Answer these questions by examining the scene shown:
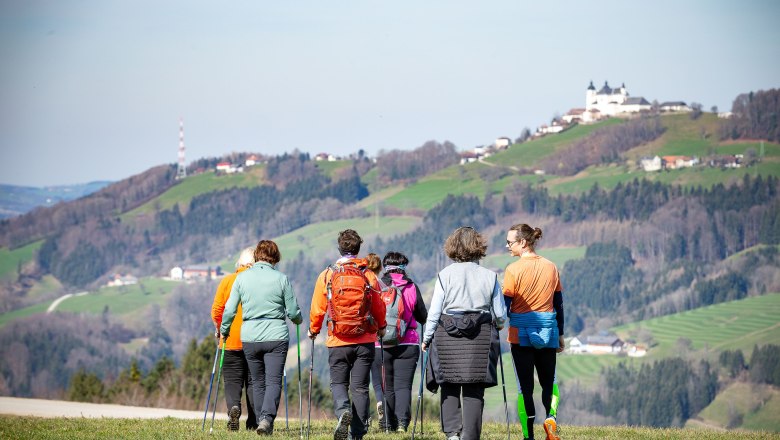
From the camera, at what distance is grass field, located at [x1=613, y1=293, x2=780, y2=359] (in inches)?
6171

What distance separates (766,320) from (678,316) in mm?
22086

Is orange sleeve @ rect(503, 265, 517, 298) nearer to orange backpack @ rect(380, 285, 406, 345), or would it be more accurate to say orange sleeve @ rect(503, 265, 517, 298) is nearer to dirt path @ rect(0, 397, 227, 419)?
orange backpack @ rect(380, 285, 406, 345)

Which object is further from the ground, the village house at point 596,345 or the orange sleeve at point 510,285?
the orange sleeve at point 510,285

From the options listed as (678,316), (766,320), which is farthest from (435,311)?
(678,316)

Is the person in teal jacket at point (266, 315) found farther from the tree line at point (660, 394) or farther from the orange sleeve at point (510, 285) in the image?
the tree line at point (660, 394)

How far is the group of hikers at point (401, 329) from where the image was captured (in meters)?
11.3

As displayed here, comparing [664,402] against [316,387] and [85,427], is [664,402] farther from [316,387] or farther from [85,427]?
[85,427]

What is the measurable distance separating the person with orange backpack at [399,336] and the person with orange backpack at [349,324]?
1.97 metres

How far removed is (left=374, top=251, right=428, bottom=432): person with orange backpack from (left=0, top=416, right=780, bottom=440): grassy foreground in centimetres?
41

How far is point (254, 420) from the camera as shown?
14.3 meters

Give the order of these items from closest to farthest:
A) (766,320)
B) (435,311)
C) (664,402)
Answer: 1. (435,311)
2. (664,402)
3. (766,320)

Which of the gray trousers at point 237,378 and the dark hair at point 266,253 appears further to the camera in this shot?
the gray trousers at point 237,378

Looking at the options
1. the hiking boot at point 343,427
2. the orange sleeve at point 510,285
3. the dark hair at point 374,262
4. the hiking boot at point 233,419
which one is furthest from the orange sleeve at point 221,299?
the orange sleeve at point 510,285

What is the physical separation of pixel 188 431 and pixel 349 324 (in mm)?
2955
